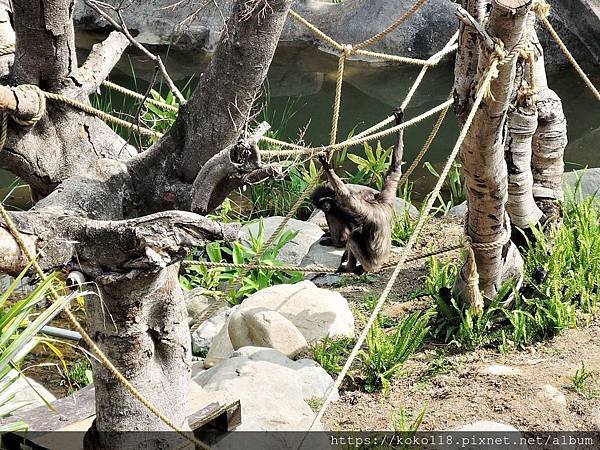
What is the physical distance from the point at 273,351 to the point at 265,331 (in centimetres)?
27

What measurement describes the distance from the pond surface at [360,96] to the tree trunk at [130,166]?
641 cm

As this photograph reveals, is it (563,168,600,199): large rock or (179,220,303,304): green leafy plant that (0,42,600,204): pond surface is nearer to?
(563,168,600,199): large rock

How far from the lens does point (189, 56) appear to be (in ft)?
44.6

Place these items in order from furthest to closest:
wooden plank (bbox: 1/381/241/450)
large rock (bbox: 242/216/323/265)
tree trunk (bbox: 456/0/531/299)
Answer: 1. large rock (bbox: 242/216/323/265)
2. tree trunk (bbox: 456/0/531/299)
3. wooden plank (bbox: 1/381/241/450)

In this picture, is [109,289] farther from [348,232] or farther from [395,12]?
[395,12]

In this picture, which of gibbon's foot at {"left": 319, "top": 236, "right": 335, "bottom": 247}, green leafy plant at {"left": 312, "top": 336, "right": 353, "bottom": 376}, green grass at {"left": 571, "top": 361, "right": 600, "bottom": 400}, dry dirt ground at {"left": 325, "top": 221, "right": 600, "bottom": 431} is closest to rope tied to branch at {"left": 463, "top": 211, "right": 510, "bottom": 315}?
dry dirt ground at {"left": 325, "top": 221, "right": 600, "bottom": 431}

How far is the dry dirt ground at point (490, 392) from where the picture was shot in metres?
4.57

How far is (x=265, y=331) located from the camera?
5.41m

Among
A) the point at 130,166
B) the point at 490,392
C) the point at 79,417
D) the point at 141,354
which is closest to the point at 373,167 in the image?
the point at 490,392

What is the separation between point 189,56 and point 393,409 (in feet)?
32.4

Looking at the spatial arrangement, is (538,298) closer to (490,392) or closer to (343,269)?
(490,392)

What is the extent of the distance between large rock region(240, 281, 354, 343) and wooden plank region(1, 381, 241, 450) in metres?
1.18

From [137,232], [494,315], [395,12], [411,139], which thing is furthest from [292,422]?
[395,12]

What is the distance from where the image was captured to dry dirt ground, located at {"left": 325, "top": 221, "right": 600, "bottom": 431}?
4.57m
